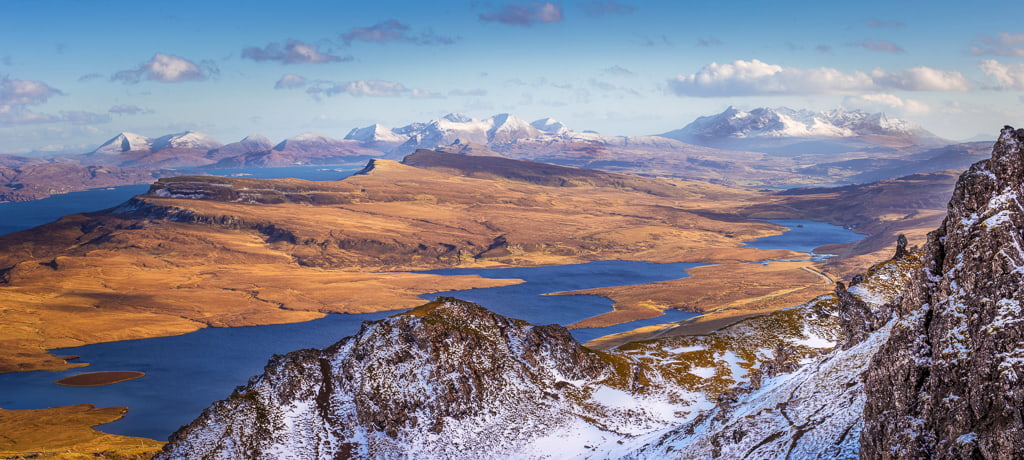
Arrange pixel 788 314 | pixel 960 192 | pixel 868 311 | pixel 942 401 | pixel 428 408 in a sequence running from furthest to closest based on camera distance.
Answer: pixel 788 314 < pixel 428 408 < pixel 868 311 < pixel 960 192 < pixel 942 401

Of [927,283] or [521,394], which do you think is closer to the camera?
[927,283]

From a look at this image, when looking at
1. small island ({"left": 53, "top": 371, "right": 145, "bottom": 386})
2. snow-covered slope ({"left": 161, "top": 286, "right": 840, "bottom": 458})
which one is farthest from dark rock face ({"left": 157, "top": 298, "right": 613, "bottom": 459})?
small island ({"left": 53, "top": 371, "right": 145, "bottom": 386})

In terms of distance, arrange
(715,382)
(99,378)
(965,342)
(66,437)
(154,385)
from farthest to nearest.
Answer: (99,378) < (154,385) < (66,437) < (715,382) < (965,342)

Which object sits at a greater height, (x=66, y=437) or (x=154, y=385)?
(x=66, y=437)

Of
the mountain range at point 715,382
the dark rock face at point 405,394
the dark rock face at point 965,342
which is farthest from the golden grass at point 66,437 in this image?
the dark rock face at point 965,342

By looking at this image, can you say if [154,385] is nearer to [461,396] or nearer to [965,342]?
[461,396]

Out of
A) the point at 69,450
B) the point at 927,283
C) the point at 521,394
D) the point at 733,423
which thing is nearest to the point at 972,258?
the point at 927,283

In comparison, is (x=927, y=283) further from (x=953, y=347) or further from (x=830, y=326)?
(x=830, y=326)

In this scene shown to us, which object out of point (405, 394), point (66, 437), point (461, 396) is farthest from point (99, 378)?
point (461, 396)
